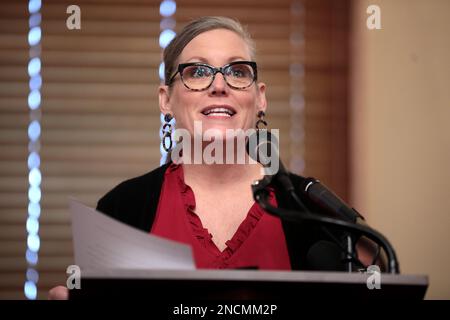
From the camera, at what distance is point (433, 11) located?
2.62m

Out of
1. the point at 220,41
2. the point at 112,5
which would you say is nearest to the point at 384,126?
Result: the point at 220,41

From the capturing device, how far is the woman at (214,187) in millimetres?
1604

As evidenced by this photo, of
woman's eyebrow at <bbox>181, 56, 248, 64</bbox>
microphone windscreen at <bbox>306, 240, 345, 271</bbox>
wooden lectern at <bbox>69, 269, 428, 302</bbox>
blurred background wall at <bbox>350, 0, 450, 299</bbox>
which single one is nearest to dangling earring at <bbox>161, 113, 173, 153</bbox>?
woman's eyebrow at <bbox>181, 56, 248, 64</bbox>

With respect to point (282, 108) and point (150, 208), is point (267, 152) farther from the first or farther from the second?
point (282, 108)

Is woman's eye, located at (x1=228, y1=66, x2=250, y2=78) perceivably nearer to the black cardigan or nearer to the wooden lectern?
the black cardigan

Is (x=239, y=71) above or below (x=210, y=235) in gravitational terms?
above

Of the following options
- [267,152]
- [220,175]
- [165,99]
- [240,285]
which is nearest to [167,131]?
[165,99]

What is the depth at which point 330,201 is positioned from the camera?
1.18 m

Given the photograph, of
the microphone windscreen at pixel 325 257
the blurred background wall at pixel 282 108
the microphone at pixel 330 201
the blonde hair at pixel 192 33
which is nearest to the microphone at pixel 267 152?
the microphone at pixel 330 201

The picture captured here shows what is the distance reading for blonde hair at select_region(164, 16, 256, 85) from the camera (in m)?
1.75

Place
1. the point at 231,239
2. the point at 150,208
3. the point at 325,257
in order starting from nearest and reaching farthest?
1. the point at 325,257
2. the point at 231,239
3. the point at 150,208

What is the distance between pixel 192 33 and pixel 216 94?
22 cm

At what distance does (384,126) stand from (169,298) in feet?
6.15
